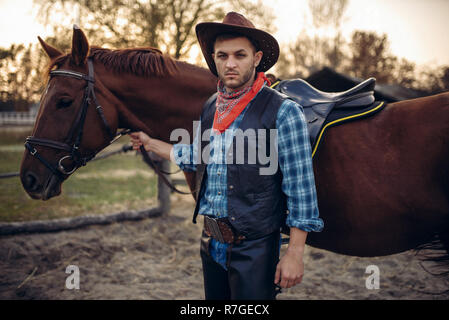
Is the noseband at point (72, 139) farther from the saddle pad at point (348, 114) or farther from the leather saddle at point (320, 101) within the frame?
the saddle pad at point (348, 114)

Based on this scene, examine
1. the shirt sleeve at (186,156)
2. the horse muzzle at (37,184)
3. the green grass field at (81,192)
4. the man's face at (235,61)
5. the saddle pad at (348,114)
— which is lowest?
the green grass field at (81,192)

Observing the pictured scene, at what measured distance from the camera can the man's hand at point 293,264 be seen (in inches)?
52.7

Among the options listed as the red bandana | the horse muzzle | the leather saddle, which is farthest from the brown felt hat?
the horse muzzle

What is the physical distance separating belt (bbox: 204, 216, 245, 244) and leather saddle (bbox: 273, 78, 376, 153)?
28.2 inches

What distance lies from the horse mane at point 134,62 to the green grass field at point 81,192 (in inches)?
161

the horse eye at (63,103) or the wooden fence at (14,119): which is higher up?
the wooden fence at (14,119)

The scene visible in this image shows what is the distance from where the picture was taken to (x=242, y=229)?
1.41 meters

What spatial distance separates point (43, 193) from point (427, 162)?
2.52 metres

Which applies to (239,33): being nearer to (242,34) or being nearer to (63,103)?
(242,34)

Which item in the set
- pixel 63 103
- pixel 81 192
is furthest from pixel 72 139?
pixel 81 192

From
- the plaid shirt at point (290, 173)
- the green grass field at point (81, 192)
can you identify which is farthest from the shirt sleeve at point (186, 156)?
the green grass field at point (81, 192)

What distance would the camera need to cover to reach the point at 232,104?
1.55 meters

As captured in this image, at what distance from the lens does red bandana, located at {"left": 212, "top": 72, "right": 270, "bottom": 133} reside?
4.95 feet

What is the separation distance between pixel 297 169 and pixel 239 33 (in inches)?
31.2
